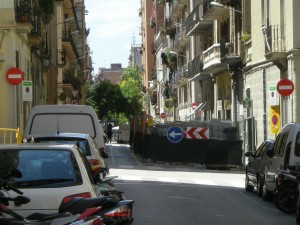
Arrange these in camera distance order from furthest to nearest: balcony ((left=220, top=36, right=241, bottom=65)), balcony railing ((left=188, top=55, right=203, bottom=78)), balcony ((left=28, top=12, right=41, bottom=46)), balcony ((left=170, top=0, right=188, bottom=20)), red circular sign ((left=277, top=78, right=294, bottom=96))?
balcony ((left=170, top=0, right=188, bottom=20)), balcony railing ((left=188, top=55, right=203, bottom=78)), balcony ((left=220, top=36, right=241, bottom=65)), balcony ((left=28, top=12, right=41, bottom=46)), red circular sign ((left=277, top=78, right=294, bottom=96))

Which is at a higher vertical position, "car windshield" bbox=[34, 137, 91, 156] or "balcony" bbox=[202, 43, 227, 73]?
"balcony" bbox=[202, 43, 227, 73]

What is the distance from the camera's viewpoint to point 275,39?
35.8m

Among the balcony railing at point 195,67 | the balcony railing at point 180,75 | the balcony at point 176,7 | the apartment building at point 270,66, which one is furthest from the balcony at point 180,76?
the apartment building at point 270,66

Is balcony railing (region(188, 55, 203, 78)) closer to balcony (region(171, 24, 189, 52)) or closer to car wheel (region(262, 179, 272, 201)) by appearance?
balcony (region(171, 24, 189, 52))

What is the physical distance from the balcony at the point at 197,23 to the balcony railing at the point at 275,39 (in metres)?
19.9

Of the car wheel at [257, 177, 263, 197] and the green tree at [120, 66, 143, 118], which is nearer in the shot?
the car wheel at [257, 177, 263, 197]

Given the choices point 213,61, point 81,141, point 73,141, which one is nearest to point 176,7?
point 213,61

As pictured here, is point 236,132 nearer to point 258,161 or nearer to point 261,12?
point 261,12

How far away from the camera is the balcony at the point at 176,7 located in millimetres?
74875

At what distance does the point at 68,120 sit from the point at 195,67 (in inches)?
1535

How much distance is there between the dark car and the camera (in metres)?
22.8

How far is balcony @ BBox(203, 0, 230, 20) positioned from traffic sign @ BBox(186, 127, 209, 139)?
10331mm

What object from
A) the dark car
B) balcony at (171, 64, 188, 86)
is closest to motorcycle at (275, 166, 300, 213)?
the dark car

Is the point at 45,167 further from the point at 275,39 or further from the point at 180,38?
the point at 180,38
